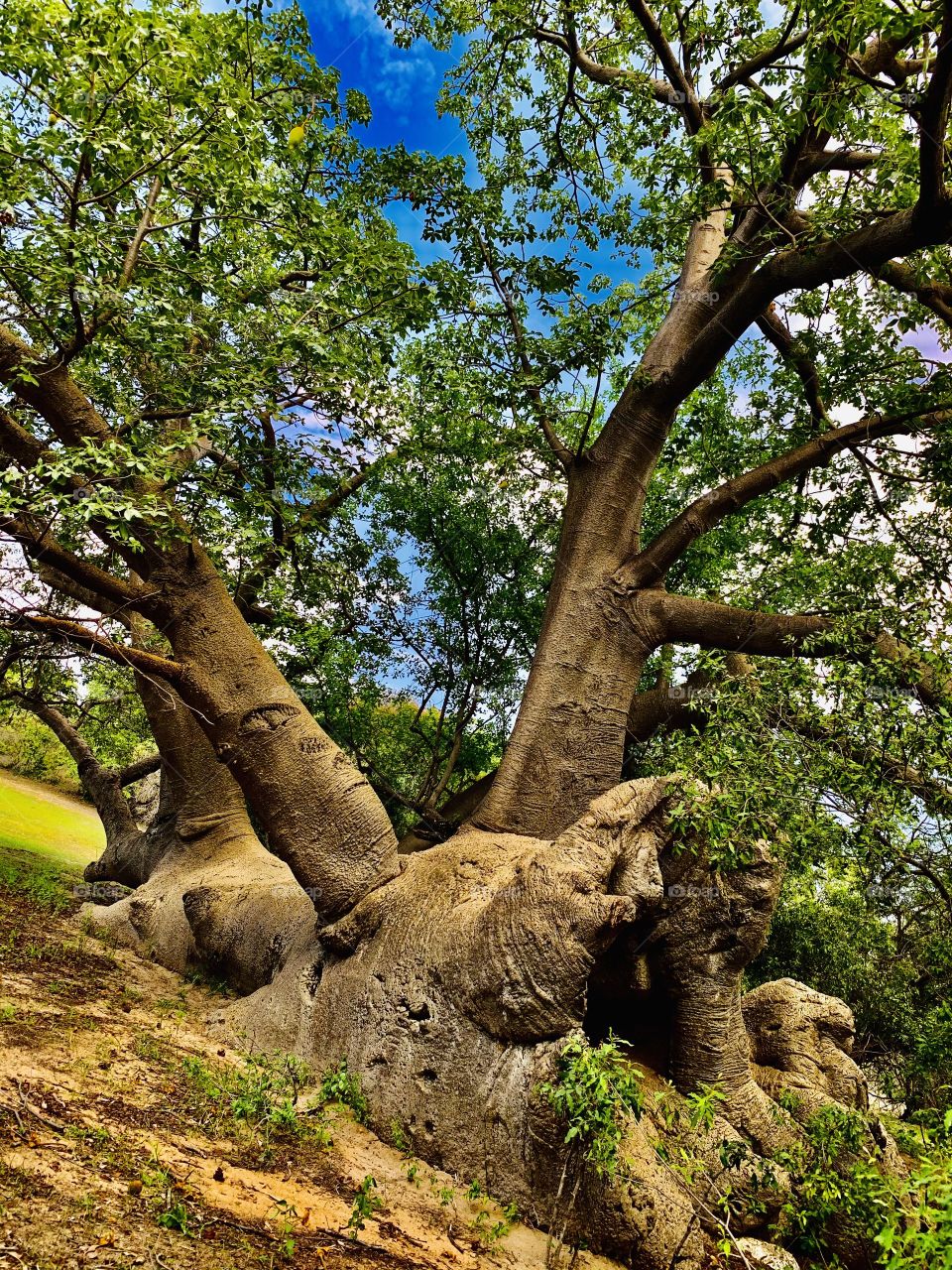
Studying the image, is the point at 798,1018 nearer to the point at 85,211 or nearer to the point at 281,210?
the point at 281,210

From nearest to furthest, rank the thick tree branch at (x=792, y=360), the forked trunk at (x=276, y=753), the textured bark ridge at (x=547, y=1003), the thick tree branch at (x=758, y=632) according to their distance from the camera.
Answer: the textured bark ridge at (x=547, y=1003)
the thick tree branch at (x=758, y=632)
the forked trunk at (x=276, y=753)
the thick tree branch at (x=792, y=360)

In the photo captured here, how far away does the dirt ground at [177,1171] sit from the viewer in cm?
238

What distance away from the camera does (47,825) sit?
19109 mm

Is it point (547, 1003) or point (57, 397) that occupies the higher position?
point (57, 397)

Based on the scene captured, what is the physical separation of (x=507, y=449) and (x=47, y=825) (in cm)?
1773

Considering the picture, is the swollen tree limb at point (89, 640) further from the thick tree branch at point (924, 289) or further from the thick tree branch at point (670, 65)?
the thick tree branch at point (924, 289)

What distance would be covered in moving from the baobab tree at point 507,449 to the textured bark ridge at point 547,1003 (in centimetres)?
2

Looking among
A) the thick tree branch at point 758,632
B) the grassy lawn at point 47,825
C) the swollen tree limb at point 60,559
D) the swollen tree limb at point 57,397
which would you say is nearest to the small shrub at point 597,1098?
the thick tree branch at point 758,632

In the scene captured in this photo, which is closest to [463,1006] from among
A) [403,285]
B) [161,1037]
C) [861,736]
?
[161,1037]

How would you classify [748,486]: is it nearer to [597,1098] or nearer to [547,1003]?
[547,1003]

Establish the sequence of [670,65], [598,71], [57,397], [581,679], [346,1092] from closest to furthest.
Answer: [346,1092] → [57,397] → [581,679] → [670,65] → [598,71]

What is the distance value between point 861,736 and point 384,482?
7456mm

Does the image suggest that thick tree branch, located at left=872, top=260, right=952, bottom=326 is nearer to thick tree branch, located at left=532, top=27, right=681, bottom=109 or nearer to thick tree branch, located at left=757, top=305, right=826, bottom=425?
thick tree branch, located at left=757, top=305, right=826, bottom=425

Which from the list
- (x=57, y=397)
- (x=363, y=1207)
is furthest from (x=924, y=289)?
(x=363, y=1207)
